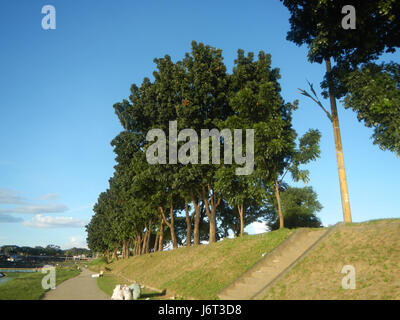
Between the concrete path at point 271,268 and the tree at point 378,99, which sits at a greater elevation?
the tree at point 378,99

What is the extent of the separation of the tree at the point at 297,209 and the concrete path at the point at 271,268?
30931mm

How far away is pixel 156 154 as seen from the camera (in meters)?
23.6

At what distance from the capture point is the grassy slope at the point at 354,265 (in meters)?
8.70

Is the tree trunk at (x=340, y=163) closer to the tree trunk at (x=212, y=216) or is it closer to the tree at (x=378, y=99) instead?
the tree at (x=378, y=99)

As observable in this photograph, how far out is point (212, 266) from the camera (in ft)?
55.8

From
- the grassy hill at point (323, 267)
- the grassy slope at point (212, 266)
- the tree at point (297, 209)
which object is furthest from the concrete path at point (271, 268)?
the tree at point (297, 209)

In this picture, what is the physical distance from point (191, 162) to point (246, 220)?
2375 cm

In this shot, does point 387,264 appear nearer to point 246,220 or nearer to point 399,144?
point 399,144

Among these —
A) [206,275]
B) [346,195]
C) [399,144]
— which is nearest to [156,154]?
[206,275]

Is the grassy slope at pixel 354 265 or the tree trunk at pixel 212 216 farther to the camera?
the tree trunk at pixel 212 216

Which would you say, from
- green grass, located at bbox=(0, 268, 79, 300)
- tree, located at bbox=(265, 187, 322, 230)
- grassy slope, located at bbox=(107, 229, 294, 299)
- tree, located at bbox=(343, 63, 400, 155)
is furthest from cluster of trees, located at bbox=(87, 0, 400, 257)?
tree, located at bbox=(265, 187, 322, 230)

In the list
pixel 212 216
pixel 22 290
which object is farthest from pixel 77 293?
pixel 212 216

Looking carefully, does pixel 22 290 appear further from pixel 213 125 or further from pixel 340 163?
pixel 340 163

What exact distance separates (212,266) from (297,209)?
35427 millimetres
